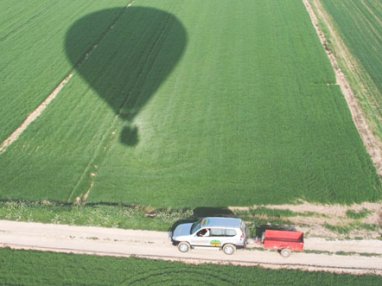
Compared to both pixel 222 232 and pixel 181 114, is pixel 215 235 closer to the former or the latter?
pixel 222 232

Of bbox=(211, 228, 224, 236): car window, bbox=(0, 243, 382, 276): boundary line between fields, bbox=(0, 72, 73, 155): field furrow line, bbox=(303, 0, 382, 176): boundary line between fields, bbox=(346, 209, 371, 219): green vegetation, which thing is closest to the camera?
bbox=(0, 243, 382, 276): boundary line between fields

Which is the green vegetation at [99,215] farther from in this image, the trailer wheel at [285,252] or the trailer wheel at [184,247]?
the trailer wheel at [285,252]

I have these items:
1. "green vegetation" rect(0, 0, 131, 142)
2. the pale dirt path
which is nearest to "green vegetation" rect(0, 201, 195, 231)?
the pale dirt path

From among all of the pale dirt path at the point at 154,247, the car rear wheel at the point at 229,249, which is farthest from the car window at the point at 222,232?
the pale dirt path at the point at 154,247

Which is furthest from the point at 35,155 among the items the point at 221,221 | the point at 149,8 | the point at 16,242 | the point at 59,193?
the point at 149,8

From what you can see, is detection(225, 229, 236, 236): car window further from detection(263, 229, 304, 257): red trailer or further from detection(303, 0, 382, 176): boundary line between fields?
detection(303, 0, 382, 176): boundary line between fields

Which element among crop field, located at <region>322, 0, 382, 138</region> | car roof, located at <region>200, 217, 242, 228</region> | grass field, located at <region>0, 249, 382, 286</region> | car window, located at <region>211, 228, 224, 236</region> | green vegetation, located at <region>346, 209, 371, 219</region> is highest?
crop field, located at <region>322, 0, 382, 138</region>

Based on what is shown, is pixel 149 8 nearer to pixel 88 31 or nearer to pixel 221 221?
pixel 88 31
